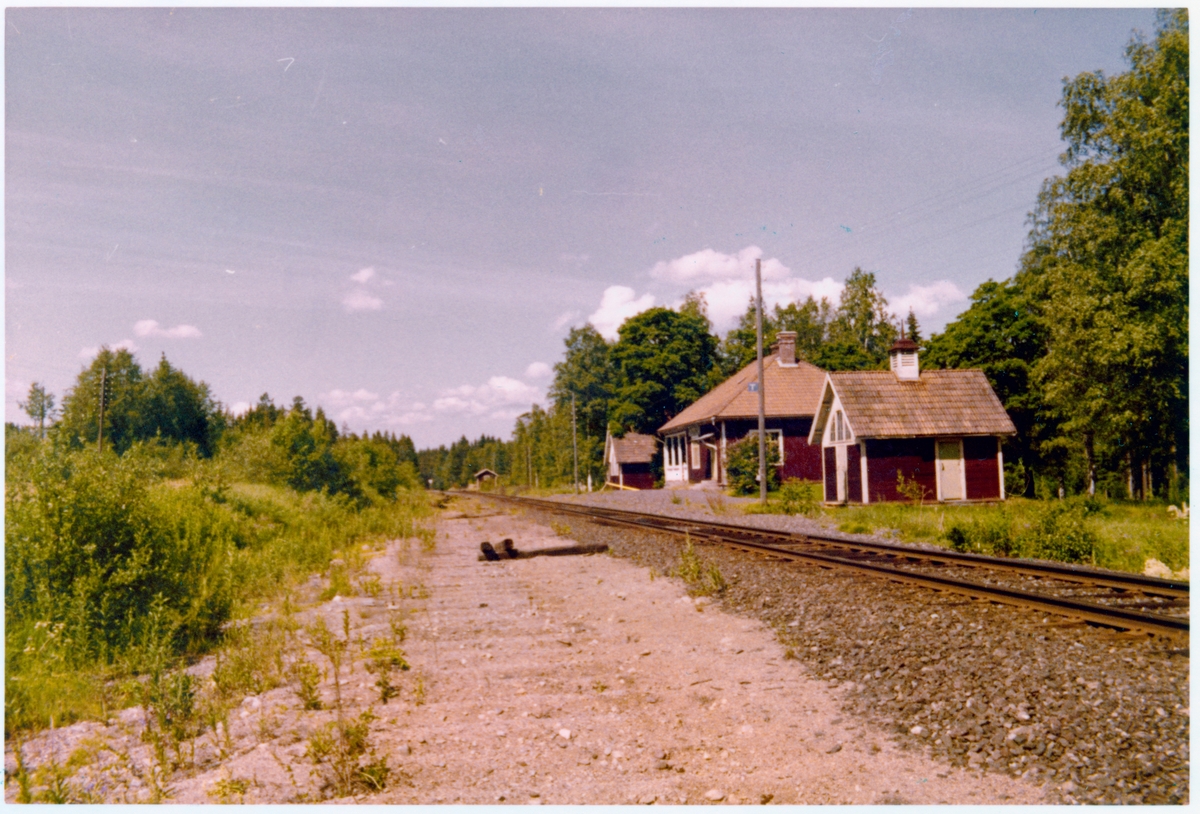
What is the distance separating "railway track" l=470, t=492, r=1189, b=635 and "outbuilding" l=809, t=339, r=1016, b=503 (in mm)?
11255

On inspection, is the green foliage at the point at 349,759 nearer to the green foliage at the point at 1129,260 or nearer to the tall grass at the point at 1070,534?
the tall grass at the point at 1070,534

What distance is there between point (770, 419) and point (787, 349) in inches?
235

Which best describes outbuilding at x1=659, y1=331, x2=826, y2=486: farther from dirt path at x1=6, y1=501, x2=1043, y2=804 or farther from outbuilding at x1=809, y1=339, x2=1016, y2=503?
dirt path at x1=6, y1=501, x2=1043, y2=804

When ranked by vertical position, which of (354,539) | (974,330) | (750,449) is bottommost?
(354,539)

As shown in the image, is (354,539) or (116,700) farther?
(354,539)

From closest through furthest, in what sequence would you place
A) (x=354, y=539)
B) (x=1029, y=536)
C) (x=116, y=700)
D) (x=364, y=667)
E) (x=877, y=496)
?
→ (x=116, y=700), (x=364, y=667), (x=1029, y=536), (x=354, y=539), (x=877, y=496)

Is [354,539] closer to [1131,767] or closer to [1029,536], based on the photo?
[1029,536]

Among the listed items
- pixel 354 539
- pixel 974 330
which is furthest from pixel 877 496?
pixel 354 539

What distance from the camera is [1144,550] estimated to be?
424 inches

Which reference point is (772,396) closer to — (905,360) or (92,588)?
(905,360)

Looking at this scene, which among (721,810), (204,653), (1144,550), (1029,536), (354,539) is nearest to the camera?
(721,810)

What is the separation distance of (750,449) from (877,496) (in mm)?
7743

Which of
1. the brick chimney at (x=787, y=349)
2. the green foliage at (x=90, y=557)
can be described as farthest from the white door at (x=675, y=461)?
the green foliage at (x=90, y=557)

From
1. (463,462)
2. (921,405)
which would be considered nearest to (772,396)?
(921,405)
